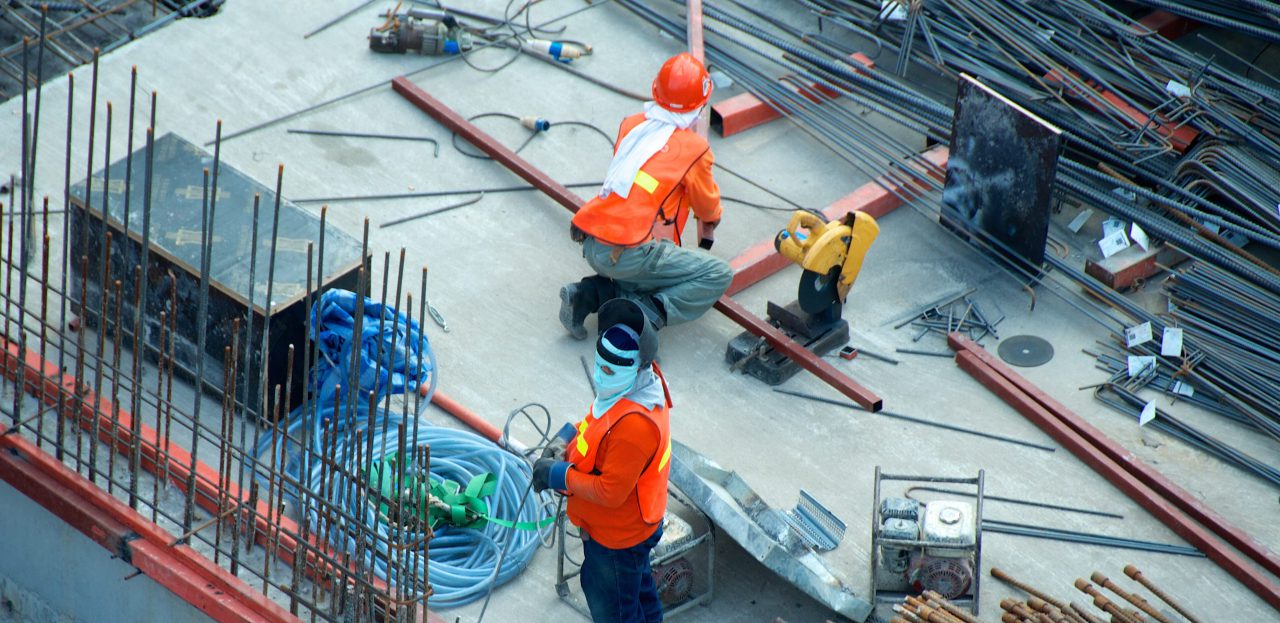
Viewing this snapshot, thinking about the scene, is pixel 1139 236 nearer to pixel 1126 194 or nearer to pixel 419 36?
pixel 1126 194

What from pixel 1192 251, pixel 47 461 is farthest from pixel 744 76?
pixel 47 461

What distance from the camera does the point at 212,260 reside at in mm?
9117

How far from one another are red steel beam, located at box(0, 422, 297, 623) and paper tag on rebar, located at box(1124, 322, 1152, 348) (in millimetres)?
5350

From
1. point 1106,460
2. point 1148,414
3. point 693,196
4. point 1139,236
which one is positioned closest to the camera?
point 1106,460

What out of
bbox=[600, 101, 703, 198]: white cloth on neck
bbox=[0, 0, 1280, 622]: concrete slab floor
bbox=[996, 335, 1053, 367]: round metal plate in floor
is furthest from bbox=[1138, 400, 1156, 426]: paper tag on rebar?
bbox=[600, 101, 703, 198]: white cloth on neck

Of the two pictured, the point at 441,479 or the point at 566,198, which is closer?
the point at 441,479

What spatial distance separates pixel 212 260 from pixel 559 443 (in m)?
2.32

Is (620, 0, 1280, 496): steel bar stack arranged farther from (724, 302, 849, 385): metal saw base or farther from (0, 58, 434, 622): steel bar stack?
(0, 58, 434, 622): steel bar stack

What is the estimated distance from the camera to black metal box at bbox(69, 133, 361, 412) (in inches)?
355

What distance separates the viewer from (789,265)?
11.2 metres

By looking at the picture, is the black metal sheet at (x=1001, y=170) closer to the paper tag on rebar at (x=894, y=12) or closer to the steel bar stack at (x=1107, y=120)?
the steel bar stack at (x=1107, y=120)

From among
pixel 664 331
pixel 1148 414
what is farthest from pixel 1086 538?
pixel 664 331

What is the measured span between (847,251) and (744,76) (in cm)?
293

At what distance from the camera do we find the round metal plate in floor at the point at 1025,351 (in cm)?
1037
